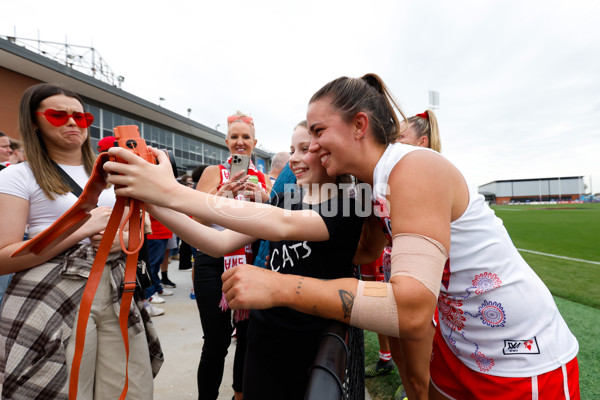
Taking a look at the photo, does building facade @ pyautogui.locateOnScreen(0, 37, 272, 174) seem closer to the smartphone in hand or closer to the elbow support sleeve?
the smartphone in hand

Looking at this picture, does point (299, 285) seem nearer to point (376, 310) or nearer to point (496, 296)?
point (376, 310)

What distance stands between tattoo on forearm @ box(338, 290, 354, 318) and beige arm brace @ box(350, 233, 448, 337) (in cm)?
1

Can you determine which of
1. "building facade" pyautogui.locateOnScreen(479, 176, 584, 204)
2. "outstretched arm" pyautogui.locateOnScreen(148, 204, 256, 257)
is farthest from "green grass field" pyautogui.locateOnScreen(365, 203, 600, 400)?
"building facade" pyautogui.locateOnScreen(479, 176, 584, 204)

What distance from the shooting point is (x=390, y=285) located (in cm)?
90

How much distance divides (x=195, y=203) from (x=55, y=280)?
108cm

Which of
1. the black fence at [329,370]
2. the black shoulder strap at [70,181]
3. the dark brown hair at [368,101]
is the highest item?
the dark brown hair at [368,101]

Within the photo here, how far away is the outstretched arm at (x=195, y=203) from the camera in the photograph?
0.95 meters

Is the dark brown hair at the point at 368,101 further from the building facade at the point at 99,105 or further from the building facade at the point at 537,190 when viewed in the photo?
the building facade at the point at 537,190

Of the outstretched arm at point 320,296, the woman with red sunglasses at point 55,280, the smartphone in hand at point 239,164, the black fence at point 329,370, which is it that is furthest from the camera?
the smartphone in hand at point 239,164

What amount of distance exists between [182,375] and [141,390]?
1385 millimetres

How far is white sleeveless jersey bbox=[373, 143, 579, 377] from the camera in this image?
1.12m

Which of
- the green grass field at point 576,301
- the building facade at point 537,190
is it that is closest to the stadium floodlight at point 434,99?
the green grass field at point 576,301

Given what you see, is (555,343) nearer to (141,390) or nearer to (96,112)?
(141,390)

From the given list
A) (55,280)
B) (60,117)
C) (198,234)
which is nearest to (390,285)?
(198,234)
